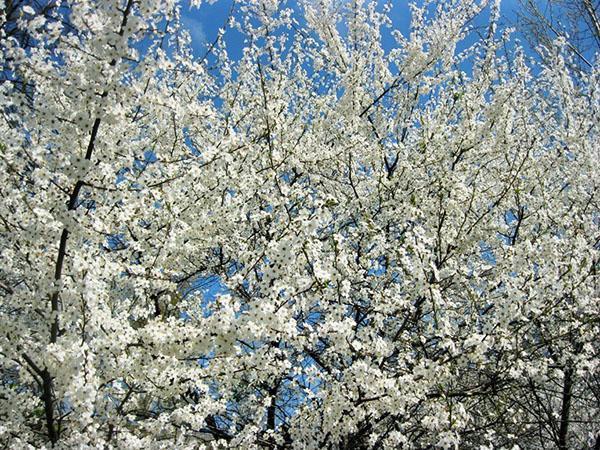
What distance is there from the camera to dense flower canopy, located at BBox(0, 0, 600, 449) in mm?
4312

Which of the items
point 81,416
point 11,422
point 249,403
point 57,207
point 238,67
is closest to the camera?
point 81,416


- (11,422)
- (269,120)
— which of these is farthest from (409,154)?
(11,422)

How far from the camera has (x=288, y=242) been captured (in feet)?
14.1

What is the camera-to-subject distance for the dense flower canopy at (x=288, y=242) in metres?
4.31

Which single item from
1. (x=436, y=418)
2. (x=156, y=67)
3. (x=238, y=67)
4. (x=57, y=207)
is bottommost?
(x=436, y=418)

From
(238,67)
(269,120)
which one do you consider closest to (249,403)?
(269,120)

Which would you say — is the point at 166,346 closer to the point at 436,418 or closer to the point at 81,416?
the point at 81,416

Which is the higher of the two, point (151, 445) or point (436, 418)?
point (436, 418)

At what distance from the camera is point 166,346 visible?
4.75 m

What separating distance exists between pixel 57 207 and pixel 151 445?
2141 mm

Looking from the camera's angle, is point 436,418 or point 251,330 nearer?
point 251,330

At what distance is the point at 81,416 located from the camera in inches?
154

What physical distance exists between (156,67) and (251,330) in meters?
2.12

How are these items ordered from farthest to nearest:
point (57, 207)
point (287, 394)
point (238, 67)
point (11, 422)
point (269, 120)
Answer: point (238, 67), point (287, 394), point (269, 120), point (11, 422), point (57, 207)
